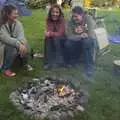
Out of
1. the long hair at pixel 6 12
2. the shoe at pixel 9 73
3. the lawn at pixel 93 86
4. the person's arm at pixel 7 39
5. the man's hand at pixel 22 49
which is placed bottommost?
the lawn at pixel 93 86

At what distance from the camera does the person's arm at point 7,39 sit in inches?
204

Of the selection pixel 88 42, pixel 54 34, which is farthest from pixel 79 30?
pixel 54 34

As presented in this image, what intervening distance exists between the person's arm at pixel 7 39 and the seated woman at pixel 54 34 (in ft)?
2.22

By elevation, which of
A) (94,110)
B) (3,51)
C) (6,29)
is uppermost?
(6,29)

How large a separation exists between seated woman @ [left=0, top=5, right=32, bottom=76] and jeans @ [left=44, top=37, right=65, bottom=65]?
0.44 m

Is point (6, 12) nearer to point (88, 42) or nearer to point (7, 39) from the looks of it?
point (7, 39)

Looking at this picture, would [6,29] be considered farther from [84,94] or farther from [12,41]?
[84,94]

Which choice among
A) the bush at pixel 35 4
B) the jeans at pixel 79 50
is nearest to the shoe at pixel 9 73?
the jeans at pixel 79 50

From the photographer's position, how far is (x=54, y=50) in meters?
5.77

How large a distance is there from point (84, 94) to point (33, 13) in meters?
7.56

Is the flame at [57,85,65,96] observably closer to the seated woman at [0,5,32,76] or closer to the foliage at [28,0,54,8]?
the seated woman at [0,5,32,76]

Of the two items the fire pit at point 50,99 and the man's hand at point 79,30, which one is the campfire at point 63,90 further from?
the man's hand at point 79,30

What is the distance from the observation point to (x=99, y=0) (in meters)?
14.8

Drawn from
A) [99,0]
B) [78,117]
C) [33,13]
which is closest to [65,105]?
[78,117]
